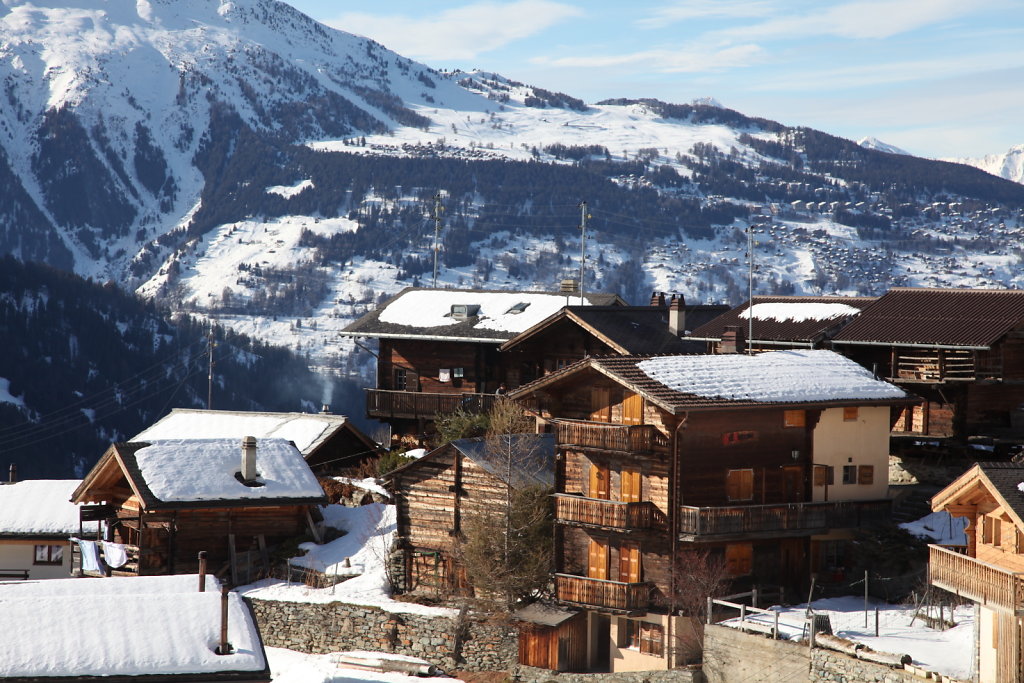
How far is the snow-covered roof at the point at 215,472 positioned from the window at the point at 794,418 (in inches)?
709

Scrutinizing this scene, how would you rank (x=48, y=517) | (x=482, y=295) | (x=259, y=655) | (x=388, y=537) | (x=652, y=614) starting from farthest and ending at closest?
(x=482, y=295) < (x=48, y=517) < (x=388, y=537) < (x=652, y=614) < (x=259, y=655)

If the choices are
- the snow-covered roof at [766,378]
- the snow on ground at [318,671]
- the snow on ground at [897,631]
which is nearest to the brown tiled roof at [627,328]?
the snow-covered roof at [766,378]

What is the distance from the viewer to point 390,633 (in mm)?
44219

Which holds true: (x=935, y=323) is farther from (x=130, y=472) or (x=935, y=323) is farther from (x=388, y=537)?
(x=130, y=472)

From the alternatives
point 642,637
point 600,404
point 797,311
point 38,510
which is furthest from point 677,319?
point 38,510

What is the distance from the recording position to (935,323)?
51375mm

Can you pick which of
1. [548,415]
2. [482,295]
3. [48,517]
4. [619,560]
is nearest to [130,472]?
[48,517]

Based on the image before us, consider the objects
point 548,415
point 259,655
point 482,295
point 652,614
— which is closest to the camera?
point 259,655

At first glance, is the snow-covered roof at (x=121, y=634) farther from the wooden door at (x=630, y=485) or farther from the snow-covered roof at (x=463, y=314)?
the snow-covered roof at (x=463, y=314)

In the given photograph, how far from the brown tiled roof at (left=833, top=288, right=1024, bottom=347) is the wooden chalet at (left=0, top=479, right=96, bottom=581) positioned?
32.0 m

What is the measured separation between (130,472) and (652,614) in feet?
68.5

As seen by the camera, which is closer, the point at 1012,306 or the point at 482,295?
the point at 1012,306

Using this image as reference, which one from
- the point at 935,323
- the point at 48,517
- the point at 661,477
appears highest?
the point at 935,323

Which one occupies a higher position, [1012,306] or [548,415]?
[1012,306]
